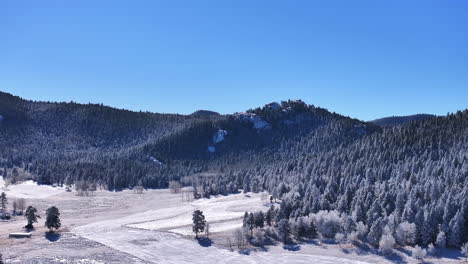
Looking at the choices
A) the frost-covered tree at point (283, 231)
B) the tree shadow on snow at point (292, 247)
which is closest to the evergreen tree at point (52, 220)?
the frost-covered tree at point (283, 231)

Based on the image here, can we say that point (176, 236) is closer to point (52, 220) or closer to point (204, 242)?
point (204, 242)

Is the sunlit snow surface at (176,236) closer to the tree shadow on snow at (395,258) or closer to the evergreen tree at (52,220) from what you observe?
the evergreen tree at (52,220)

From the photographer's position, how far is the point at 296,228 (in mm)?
115875

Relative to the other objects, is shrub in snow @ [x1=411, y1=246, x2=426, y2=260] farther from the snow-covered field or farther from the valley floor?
the snow-covered field

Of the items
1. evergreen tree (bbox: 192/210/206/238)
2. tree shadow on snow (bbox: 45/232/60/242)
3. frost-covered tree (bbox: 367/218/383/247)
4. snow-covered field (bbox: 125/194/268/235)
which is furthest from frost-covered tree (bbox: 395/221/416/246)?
tree shadow on snow (bbox: 45/232/60/242)

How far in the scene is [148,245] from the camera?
114 meters

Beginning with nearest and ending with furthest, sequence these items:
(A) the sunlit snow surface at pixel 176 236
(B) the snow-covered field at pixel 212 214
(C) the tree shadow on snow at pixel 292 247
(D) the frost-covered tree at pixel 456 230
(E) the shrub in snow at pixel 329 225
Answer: (A) the sunlit snow surface at pixel 176 236, (D) the frost-covered tree at pixel 456 230, (C) the tree shadow on snow at pixel 292 247, (E) the shrub in snow at pixel 329 225, (B) the snow-covered field at pixel 212 214

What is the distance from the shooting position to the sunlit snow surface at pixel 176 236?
102 meters

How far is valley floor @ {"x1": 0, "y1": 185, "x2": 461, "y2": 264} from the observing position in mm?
100875

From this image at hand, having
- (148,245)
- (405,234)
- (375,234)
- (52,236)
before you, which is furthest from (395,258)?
(52,236)

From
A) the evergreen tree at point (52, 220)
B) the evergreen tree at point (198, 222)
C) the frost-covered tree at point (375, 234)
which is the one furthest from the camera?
the evergreen tree at point (52, 220)

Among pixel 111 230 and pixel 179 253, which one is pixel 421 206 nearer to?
pixel 179 253

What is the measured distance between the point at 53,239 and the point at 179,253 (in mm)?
37352

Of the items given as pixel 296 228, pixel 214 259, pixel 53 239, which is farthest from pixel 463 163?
pixel 53 239
